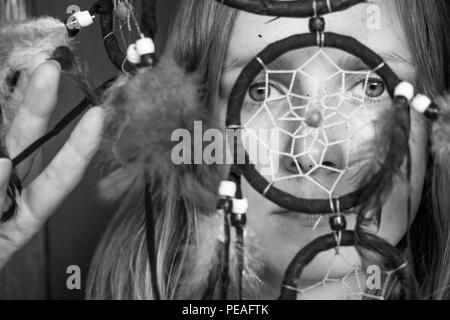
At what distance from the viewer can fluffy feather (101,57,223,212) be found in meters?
0.63

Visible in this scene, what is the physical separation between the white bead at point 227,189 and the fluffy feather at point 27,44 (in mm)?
Answer: 279

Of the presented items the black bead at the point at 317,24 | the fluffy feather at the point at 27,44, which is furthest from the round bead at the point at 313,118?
the fluffy feather at the point at 27,44

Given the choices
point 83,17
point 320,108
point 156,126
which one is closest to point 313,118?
point 320,108

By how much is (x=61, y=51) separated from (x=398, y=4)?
19.3 inches

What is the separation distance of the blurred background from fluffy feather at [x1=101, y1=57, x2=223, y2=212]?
2.48 ft

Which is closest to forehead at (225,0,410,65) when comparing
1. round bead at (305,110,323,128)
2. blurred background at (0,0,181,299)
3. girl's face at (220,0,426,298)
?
girl's face at (220,0,426,298)

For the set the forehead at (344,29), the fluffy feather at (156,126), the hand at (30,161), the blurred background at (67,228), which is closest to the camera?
the fluffy feather at (156,126)

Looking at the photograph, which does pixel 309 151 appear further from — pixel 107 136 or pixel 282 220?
pixel 107 136

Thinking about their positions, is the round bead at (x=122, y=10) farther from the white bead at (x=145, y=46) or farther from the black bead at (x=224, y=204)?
the black bead at (x=224, y=204)

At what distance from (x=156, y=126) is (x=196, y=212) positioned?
0.99ft

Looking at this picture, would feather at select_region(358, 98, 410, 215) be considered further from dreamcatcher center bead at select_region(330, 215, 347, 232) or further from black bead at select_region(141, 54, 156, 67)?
black bead at select_region(141, 54, 156, 67)

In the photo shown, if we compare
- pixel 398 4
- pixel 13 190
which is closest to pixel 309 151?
pixel 398 4

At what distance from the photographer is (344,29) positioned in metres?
0.87

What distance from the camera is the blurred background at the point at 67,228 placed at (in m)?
1.39
